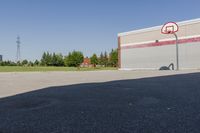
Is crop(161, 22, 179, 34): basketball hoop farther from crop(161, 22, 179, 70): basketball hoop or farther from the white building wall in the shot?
the white building wall

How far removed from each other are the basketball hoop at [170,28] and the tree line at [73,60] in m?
52.9

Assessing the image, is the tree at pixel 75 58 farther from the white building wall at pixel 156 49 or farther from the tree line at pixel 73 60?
the white building wall at pixel 156 49

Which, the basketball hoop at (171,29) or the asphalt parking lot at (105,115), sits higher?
the basketball hoop at (171,29)

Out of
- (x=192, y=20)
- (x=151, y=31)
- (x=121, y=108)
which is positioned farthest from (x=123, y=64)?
(x=121, y=108)

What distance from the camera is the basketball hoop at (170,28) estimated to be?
29522mm

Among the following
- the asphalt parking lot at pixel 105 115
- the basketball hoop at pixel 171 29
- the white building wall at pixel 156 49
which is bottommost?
the asphalt parking lot at pixel 105 115

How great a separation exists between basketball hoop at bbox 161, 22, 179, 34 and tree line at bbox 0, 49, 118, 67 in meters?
52.9

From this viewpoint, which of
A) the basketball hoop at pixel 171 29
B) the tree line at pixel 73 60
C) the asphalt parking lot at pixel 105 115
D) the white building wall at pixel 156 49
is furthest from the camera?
the tree line at pixel 73 60

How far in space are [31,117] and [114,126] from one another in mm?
1646

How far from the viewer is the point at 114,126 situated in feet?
12.0

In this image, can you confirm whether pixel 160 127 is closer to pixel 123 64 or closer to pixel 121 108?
pixel 121 108

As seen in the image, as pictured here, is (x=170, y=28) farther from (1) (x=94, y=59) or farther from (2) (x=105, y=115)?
(1) (x=94, y=59)

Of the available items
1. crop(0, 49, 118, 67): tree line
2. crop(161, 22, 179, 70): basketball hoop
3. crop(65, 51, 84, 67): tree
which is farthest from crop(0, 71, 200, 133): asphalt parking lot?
crop(65, 51, 84, 67): tree

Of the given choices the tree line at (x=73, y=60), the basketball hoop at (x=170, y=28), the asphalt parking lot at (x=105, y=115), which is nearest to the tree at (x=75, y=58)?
the tree line at (x=73, y=60)
